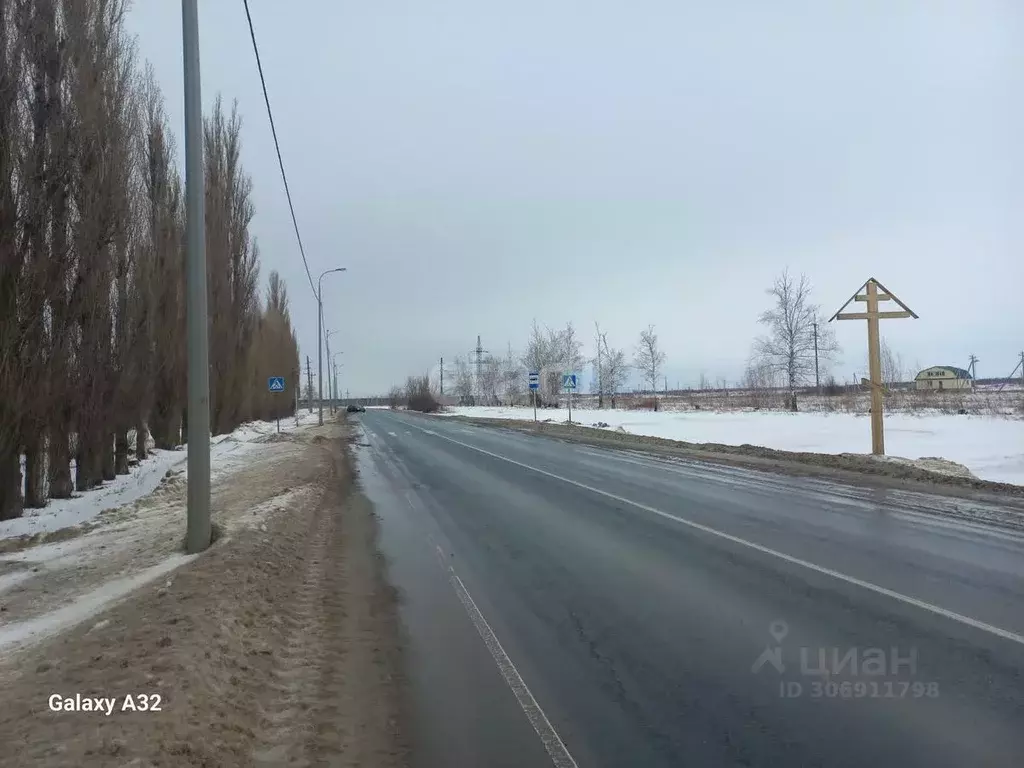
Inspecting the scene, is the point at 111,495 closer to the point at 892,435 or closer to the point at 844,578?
the point at 844,578

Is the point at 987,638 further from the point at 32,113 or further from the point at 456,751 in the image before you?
the point at 32,113

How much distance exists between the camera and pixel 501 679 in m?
4.78

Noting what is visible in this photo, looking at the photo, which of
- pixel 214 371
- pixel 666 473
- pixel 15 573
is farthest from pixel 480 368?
pixel 15 573

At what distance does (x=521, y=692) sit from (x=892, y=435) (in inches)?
984

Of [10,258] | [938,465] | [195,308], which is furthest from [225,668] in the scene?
[938,465]

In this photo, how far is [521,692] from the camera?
4539mm

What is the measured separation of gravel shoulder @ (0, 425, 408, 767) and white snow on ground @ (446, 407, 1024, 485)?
47.9 ft

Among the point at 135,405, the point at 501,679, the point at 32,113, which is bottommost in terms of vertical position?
the point at 501,679

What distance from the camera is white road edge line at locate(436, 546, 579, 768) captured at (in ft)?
Result: 12.2

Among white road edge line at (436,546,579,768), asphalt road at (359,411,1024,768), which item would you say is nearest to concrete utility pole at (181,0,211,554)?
asphalt road at (359,411,1024,768)

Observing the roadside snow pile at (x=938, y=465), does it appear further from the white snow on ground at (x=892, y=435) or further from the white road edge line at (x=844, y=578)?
the white road edge line at (x=844, y=578)

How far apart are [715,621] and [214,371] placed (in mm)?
27375

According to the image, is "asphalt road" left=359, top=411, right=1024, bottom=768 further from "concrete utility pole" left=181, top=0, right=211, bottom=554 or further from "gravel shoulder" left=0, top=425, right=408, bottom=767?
"concrete utility pole" left=181, top=0, right=211, bottom=554

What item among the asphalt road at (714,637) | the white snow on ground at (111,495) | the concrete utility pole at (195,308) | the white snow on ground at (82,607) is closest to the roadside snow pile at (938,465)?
the asphalt road at (714,637)
